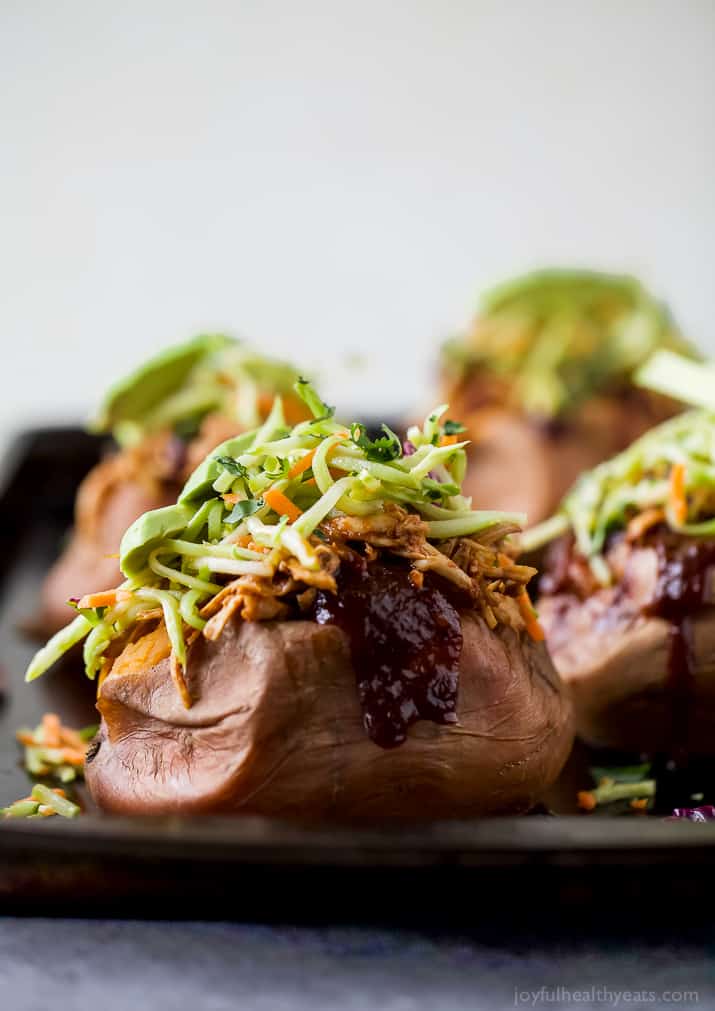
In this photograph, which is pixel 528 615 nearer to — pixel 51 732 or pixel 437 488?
pixel 437 488

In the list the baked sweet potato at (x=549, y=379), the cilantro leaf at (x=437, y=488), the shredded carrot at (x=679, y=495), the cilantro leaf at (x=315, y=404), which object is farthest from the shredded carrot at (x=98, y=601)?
the baked sweet potato at (x=549, y=379)

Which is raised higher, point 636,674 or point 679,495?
point 679,495

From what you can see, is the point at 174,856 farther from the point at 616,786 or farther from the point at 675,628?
the point at 675,628

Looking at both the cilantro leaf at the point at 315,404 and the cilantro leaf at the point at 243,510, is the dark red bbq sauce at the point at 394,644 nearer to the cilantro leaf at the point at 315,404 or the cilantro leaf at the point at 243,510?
the cilantro leaf at the point at 243,510

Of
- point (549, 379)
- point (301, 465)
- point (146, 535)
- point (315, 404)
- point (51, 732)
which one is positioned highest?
point (315, 404)

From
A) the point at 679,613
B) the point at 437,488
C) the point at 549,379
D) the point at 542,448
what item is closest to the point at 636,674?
the point at 679,613

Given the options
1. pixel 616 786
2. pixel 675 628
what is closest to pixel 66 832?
pixel 616 786
